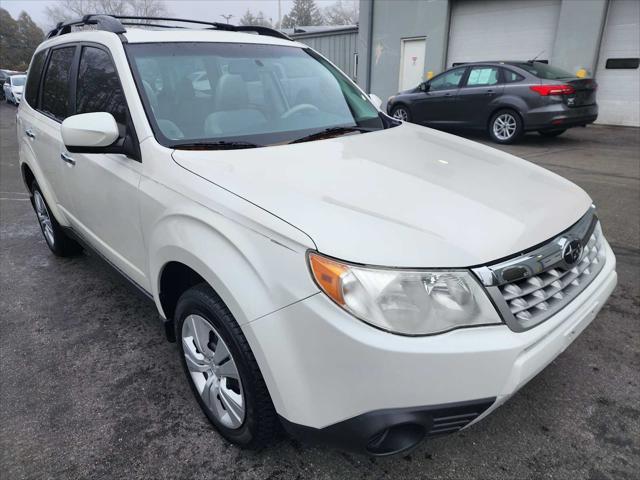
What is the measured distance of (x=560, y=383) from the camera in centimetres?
239

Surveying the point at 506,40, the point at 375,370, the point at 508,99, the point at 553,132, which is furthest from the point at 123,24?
the point at 506,40

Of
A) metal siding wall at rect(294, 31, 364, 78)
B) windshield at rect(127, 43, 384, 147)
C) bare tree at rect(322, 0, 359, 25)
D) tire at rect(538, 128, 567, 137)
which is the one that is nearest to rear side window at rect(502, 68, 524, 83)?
tire at rect(538, 128, 567, 137)

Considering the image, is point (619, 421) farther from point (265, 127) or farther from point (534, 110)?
point (534, 110)

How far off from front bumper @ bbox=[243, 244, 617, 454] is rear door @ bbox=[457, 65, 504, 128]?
8554mm

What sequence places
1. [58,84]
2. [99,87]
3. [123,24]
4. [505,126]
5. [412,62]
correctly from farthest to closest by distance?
[412,62], [505,126], [58,84], [123,24], [99,87]

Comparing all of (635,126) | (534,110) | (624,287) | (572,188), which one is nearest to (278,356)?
(572,188)

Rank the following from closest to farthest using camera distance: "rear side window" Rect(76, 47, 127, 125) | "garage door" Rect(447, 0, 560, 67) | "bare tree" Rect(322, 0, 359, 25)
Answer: "rear side window" Rect(76, 47, 127, 125) < "garage door" Rect(447, 0, 560, 67) < "bare tree" Rect(322, 0, 359, 25)

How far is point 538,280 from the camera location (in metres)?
1.65

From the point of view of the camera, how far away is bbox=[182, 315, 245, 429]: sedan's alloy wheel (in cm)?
186

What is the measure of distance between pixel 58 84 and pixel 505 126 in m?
8.08

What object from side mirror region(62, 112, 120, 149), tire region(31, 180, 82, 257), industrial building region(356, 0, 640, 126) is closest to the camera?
side mirror region(62, 112, 120, 149)

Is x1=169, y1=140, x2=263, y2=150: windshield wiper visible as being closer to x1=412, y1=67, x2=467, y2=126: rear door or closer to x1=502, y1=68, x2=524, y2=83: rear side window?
x1=502, y1=68, x2=524, y2=83: rear side window

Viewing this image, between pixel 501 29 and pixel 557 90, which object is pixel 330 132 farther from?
pixel 501 29

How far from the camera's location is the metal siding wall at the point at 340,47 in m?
19.6
